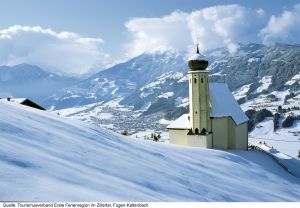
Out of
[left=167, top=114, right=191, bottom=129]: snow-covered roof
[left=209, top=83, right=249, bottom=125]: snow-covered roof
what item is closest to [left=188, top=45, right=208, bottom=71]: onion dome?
[left=209, top=83, right=249, bottom=125]: snow-covered roof

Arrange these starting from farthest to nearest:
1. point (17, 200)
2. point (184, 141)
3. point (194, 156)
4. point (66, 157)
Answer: point (184, 141)
point (194, 156)
point (66, 157)
point (17, 200)

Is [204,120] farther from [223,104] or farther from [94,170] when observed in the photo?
[94,170]

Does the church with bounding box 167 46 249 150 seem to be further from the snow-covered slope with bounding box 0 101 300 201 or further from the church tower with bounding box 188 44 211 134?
the snow-covered slope with bounding box 0 101 300 201

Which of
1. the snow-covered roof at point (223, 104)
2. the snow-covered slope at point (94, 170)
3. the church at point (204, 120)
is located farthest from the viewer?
the snow-covered roof at point (223, 104)

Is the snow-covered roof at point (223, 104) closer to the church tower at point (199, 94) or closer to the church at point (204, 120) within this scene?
the church at point (204, 120)

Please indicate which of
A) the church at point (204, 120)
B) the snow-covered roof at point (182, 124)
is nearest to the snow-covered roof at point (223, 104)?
the church at point (204, 120)

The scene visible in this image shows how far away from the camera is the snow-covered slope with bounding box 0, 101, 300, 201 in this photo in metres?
14.0

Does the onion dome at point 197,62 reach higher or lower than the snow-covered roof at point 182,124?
higher

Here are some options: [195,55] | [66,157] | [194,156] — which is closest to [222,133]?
[195,55]

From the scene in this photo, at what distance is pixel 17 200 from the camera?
12055 mm

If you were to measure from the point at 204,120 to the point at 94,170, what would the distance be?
4254 cm

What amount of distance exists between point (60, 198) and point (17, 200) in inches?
55.5

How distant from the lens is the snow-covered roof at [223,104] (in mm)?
61188

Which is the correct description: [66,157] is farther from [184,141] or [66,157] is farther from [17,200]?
[184,141]
